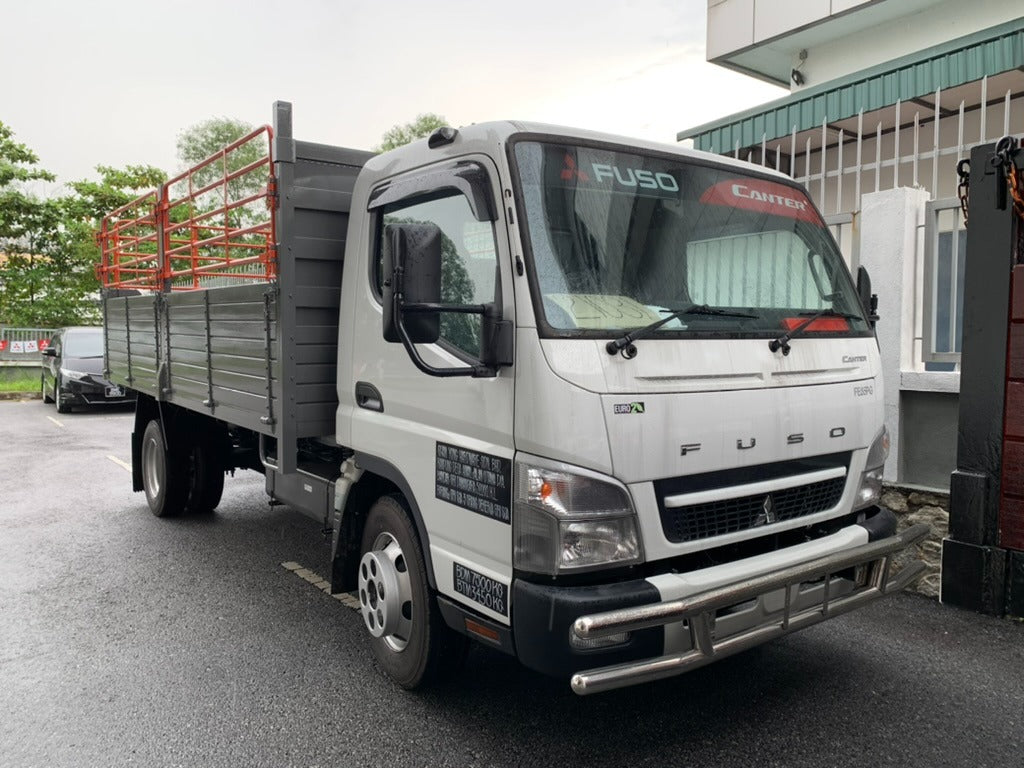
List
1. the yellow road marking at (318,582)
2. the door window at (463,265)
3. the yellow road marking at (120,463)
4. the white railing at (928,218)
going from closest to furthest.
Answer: the door window at (463,265), the yellow road marking at (318,582), the white railing at (928,218), the yellow road marking at (120,463)

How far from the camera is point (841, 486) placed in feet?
11.4

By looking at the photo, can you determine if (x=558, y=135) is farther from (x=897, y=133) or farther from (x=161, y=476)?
A: (x=161, y=476)

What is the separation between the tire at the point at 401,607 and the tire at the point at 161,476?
3575 mm

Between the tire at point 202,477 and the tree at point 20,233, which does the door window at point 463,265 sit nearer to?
the tire at point 202,477

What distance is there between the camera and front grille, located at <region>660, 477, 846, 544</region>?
292 cm

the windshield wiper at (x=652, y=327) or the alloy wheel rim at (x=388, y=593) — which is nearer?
the windshield wiper at (x=652, y=327)

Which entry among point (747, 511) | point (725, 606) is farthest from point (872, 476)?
point (725, 606)

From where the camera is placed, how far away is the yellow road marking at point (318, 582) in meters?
4.84

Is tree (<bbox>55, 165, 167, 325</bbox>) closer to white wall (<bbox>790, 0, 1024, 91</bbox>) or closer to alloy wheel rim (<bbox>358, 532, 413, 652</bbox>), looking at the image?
white wall (<bbox>790, 0, 1024, 91</bbox>)

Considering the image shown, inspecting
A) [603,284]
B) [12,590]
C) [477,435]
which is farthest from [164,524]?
[603,284]

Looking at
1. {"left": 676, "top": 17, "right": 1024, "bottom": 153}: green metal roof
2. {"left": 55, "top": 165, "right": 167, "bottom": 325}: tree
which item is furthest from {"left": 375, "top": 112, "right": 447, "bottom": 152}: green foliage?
{"left": 676, "top": 17, "right": 1024, "bottom": 153}: green metal roof

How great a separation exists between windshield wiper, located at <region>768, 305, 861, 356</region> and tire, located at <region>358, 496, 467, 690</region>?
1671mm

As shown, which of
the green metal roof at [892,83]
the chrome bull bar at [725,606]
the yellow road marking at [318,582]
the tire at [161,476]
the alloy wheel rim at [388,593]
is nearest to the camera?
the chrome bull bar at [725,606]

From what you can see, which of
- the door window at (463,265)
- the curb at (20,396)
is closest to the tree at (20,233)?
the curb at (20,396)
